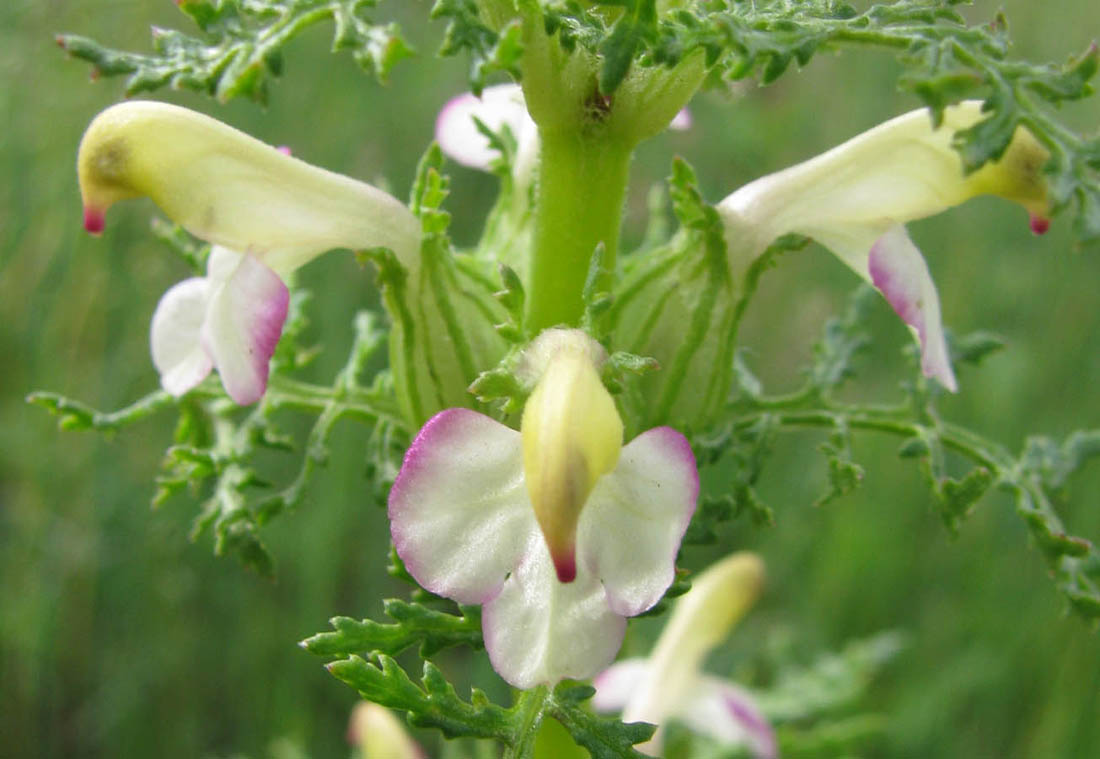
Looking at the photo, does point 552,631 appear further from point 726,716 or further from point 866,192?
point 726,716

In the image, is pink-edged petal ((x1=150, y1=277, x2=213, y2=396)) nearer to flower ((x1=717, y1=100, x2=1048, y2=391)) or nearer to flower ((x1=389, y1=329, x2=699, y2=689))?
flower ((x1=389, y1=329, x2=699, y2=689))

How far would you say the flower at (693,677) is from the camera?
2.00m

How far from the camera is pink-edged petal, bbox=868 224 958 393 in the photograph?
3.75 ft

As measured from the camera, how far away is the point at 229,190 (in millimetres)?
1196

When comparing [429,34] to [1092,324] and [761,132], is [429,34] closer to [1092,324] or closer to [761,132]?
[761,132]

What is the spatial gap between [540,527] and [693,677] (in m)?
1.17

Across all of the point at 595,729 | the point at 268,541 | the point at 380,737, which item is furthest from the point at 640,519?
the point at 268,541

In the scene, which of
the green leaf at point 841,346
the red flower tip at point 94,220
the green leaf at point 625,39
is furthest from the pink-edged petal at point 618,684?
the green leaf at point 625,39

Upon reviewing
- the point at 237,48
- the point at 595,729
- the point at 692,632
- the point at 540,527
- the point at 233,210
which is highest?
the point at 237,48

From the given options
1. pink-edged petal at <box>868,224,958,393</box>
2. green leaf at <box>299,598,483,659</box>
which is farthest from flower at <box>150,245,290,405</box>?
pink-edged petal at <box>868,224,958,393</box>

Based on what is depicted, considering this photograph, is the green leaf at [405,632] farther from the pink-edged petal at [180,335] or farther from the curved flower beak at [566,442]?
the pink-edged petal at [180,335]

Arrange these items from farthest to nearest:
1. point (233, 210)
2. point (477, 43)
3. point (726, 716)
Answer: point (726, 716)
point (233, 210)
point (477, 43)

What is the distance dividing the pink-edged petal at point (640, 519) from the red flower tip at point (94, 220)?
0.54 meters

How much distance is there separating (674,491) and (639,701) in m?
1.09
